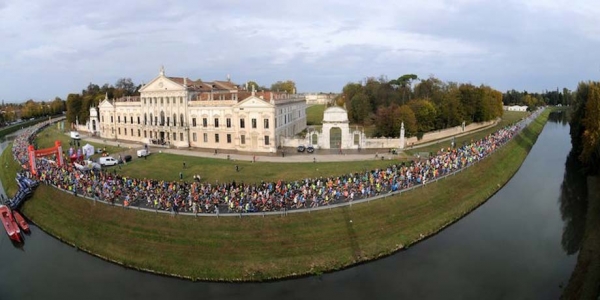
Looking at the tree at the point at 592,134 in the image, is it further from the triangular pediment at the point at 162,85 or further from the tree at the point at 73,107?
the tree at the point at 73,107

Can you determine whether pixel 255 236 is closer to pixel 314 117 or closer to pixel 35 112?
pixel 314 117

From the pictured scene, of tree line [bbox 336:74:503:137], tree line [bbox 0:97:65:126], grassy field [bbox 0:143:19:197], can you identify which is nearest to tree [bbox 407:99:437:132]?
tree line [bbox 336:74:503:137]

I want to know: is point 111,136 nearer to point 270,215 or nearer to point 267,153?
point 267,153

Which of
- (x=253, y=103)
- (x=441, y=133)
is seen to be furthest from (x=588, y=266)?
(x=441, y=133)

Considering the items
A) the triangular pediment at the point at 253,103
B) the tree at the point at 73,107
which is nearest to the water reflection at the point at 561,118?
the triangular pediment at the point at 253,103

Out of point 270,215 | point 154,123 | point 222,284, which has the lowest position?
point 222,284

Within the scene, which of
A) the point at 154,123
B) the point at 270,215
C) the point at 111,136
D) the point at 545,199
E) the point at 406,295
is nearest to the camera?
the point at 406,295

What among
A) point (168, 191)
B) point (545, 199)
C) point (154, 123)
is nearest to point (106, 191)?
point (168, 191)

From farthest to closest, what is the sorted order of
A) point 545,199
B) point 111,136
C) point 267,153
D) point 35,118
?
point 35,118
point 111,136
point 267,153
point 545,199

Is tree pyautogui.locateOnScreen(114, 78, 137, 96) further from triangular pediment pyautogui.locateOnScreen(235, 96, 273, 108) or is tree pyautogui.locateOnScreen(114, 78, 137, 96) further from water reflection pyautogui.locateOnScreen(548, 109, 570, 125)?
water reflection pyautogui.locateOnScreen(548, 109, 570, 125)
